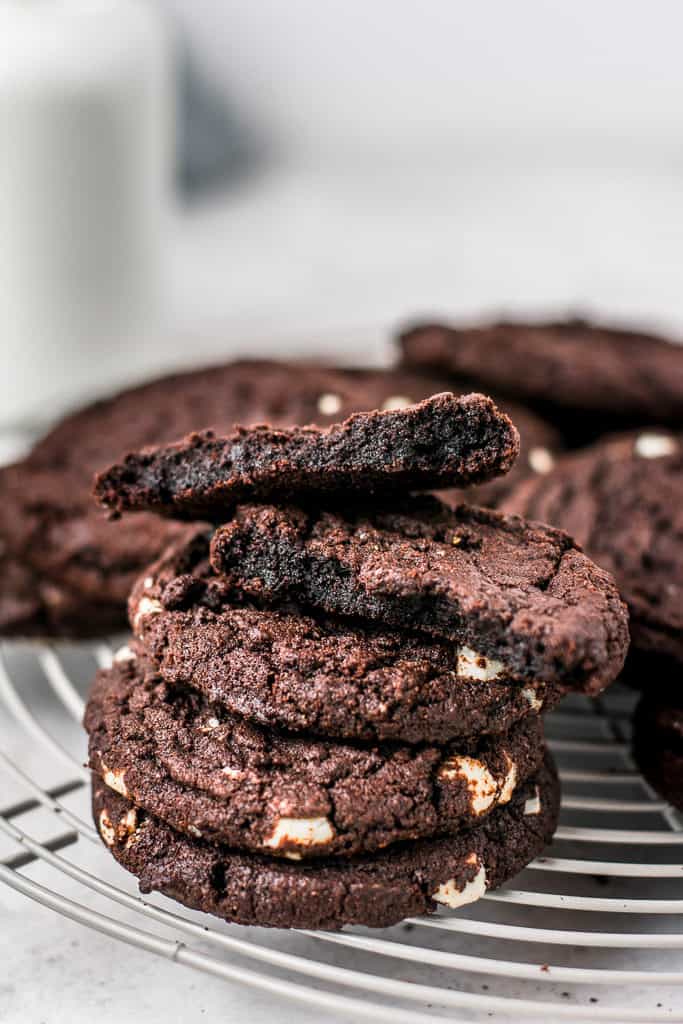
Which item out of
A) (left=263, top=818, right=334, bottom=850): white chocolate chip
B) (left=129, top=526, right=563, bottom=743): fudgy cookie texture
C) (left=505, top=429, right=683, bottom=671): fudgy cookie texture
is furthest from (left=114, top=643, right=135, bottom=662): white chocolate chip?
(left=505, top=429, right=683, bottom=671): fudgy cookie texture

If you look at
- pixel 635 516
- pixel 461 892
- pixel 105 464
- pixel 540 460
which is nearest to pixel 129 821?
pixel 461 892

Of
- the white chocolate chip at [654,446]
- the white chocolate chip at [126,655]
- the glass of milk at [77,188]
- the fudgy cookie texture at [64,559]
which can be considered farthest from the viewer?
the glass of milk at [77,188]

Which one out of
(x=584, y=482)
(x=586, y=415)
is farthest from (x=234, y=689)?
(x=586, y=415)

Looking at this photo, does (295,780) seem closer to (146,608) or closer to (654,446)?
(146,608)

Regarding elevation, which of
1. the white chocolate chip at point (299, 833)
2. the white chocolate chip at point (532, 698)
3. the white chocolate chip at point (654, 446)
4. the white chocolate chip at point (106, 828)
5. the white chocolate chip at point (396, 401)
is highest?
the white chocolate chip at point (532, 698)

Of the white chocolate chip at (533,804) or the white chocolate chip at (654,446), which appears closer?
the white chocolate chip at (533,804)

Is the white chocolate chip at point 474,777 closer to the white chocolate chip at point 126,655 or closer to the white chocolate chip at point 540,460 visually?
the white chocolate chip at point 126,655

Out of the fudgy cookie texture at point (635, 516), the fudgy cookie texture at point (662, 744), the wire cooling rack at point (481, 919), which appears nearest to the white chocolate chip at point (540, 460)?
the fudgy cookie texture at point (635, 516)

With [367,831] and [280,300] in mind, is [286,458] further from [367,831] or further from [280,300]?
[280,300]
